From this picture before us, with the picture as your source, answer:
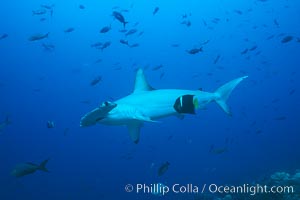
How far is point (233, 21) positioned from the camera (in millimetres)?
75938

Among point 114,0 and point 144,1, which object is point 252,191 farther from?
point 144,1

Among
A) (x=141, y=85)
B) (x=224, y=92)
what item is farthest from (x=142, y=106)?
(x=224, y=92)

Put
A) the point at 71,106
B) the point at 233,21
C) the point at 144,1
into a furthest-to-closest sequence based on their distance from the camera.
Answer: the point at 71,106
the point at 233,21
the point at 144,1

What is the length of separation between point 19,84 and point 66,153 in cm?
2349

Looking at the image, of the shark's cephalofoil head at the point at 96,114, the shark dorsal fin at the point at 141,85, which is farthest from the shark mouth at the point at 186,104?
the shark dorsal fin at the point at 141,85

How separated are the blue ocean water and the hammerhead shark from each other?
91.5 feet

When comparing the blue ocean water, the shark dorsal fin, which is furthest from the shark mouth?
the blue ocean water

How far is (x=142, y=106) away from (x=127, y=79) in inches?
2848

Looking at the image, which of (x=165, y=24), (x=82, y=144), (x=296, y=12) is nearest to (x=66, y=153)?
(x=82, y=144)

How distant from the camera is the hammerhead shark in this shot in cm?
455

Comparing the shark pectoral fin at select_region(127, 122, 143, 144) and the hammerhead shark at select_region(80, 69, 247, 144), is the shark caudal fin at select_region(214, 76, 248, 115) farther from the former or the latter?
the shark pectoral fin at select_region(127, 122, 143, 144)

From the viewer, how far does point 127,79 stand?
77375 mm

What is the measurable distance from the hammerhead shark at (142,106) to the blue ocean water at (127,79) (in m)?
27.9

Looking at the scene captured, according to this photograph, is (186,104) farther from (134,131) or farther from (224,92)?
(224,92)
